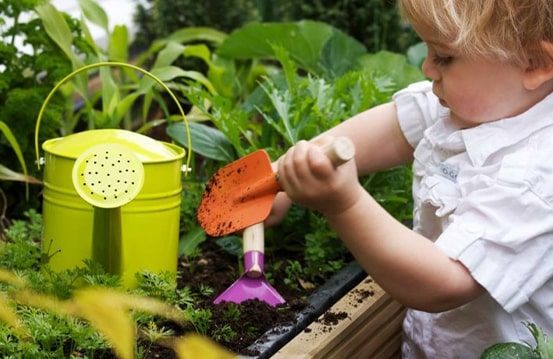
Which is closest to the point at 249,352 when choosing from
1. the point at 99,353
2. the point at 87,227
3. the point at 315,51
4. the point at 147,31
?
the point at 99,353

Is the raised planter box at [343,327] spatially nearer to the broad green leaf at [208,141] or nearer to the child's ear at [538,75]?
the broad green leaf at [208,141]

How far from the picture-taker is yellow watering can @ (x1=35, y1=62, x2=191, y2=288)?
5.25ft

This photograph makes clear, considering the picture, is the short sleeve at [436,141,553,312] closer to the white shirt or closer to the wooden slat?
the white shirt

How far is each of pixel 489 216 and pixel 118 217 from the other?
568 mm

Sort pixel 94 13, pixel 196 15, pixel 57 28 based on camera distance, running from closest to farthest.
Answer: pixel 57 28, pixel 94 13, pixel 196 15

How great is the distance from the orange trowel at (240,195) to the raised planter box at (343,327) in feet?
0.64

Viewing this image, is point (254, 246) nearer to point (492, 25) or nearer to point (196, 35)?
point (492, 25)

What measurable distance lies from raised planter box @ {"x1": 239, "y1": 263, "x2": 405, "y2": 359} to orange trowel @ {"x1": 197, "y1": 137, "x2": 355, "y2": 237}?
0.19m

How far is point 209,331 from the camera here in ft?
5.24

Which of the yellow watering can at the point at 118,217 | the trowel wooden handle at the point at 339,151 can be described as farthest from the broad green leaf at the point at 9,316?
the trowel wooden handle at the point at 339,151

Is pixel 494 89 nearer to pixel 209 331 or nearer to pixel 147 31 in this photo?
pixel 209 331

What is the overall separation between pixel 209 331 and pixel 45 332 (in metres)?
0.30

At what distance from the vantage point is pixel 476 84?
1.53 meters

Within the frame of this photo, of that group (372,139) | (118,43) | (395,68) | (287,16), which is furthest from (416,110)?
(287,16)
